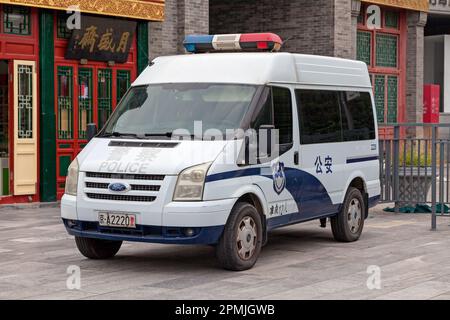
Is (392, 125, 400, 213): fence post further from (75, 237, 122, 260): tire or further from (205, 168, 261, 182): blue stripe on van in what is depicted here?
(75, 237, 122, 260): tire

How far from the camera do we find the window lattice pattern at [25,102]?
16.0 meters

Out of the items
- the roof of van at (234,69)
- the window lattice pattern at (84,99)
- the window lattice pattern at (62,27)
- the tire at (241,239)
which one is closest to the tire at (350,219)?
the roof of van at (234,69)

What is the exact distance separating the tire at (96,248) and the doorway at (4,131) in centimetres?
639

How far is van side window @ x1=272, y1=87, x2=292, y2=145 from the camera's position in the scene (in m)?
9.80

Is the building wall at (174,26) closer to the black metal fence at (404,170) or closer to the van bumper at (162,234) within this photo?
the black metal fence at (404,170)

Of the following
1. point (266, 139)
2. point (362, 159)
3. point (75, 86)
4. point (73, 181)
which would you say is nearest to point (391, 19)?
point (75, 86)

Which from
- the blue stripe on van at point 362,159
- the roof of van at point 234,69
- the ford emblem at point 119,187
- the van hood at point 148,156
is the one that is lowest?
the ford emblem at point 119,187

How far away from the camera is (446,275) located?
29.4 ft

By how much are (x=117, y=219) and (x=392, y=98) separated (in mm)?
17773

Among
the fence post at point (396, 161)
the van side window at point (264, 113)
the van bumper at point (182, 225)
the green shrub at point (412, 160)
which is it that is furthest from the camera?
the green shrub at point (412, 160)

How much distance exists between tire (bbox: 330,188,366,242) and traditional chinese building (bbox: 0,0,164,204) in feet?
19.0

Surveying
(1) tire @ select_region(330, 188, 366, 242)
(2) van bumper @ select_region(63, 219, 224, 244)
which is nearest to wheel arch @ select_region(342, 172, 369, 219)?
(1) tire @ select_region(330, 188, 366, 242)

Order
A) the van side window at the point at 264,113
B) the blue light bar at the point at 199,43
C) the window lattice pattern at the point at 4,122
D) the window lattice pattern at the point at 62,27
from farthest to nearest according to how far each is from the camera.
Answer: the window lattice pattern at the point at 62,27 → the window lattice pattern at the point at 4,122 → the blue light bar at the point at 199,43 → the van side window at the point at 264,113
